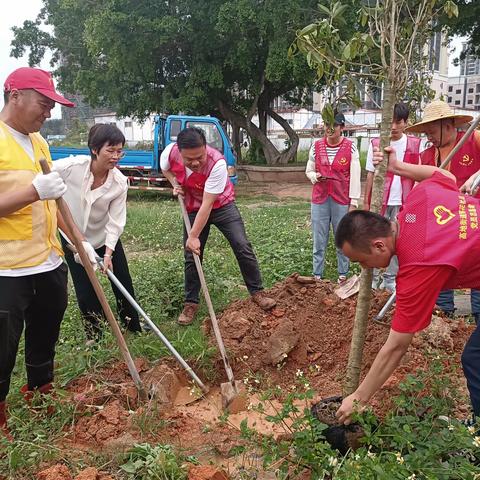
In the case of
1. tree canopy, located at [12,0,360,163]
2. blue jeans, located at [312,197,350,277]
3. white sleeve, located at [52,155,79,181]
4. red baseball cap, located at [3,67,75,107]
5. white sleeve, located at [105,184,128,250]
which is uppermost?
tree canopy, located at [12,0,360,163]

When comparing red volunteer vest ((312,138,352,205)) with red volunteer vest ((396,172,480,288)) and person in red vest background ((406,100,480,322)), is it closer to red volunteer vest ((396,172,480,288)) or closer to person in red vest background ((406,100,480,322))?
person in red vest background ((406,100,480,322))

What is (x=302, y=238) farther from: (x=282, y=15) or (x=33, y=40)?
(x=33, y=40)

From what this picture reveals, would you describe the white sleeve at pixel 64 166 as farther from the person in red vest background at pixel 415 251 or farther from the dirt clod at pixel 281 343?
the person in red vest background at pixel 415 251

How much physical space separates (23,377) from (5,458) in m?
1.02

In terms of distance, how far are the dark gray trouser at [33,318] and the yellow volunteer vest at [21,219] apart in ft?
0.39

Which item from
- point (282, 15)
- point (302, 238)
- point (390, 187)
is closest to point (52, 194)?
point (390, 187)

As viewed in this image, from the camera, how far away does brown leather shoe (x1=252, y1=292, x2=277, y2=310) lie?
4.15 metres

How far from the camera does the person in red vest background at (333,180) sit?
4.71 meters

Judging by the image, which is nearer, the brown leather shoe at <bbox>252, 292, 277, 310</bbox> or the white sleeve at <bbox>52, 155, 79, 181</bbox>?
the white sleeve at <bbox>52, 155, 79, 181</bbox>

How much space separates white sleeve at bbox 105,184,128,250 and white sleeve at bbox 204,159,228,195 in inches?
25.5

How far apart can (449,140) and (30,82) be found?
2.72 metres

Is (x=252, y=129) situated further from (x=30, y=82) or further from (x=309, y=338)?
(x=30, y=82)

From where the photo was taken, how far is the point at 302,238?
701cm

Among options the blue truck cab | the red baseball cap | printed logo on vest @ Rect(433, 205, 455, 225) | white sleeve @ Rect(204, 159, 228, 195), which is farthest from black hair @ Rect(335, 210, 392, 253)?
the blue truck cab
